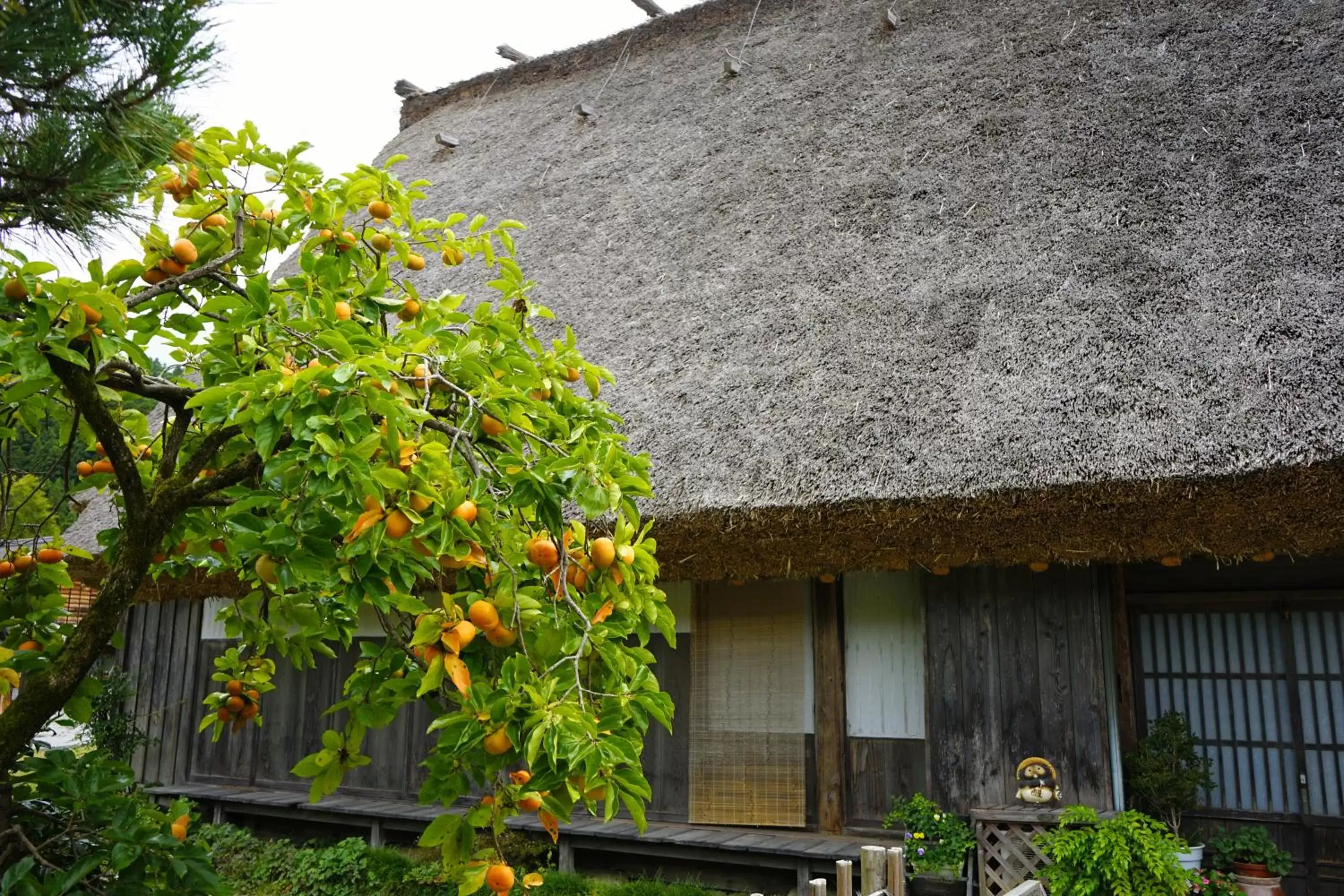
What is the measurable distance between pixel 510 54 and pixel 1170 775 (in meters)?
8.83

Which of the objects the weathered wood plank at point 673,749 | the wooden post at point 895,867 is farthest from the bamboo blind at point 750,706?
the wooden post at point 895,867

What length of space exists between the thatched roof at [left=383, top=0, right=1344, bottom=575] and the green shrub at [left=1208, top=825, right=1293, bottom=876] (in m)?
1.41

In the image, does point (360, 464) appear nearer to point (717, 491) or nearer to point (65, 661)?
point (65, 661)

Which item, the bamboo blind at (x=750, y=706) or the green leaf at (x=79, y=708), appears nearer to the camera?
the green leaf at (x=79, y=708)

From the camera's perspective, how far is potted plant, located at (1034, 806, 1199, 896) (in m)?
3.80

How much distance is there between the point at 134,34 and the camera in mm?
1592

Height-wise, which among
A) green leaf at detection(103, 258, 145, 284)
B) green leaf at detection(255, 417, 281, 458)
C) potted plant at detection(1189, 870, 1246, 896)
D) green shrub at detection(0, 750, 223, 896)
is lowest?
potted plant at detection(1189, 870, 1246, 896)

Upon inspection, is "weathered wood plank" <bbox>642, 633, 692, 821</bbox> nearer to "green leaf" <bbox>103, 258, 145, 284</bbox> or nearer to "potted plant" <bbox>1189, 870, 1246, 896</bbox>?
"potted plant" <bbox>1189, 870, 1246, 896</bbox>

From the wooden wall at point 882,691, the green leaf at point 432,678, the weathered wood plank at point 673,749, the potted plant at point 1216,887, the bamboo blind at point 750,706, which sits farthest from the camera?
the weathered wood plank at point 673,749

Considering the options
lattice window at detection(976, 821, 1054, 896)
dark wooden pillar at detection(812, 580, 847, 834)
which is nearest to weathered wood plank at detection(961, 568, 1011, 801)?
lattice window at detection(976, 821, 1054, 896)

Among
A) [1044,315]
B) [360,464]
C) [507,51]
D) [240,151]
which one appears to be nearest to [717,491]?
[1044,315]

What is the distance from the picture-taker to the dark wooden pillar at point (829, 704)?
518cm

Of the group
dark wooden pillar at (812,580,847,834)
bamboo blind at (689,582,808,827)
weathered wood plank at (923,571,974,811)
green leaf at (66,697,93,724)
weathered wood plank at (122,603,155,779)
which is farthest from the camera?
weathered wood plank at (122,603,155,779)

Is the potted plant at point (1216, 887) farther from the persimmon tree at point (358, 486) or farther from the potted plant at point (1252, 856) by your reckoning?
the persimmon tree at point (358, 486)
